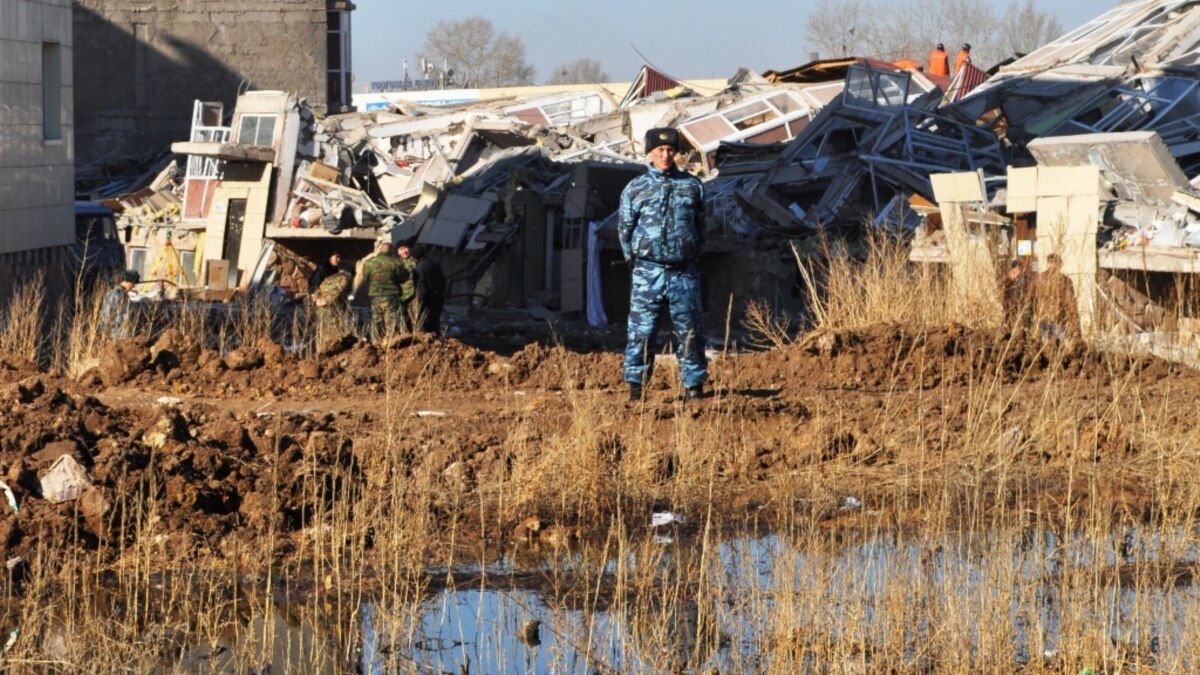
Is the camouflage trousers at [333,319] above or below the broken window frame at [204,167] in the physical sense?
below

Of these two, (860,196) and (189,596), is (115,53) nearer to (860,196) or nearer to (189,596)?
(860,196)

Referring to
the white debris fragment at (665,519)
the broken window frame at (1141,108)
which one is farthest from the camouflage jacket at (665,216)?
the broken window frame at (1141,108)

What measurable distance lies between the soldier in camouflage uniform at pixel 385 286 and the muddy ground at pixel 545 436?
307cm

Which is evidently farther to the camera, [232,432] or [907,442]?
[907,442]

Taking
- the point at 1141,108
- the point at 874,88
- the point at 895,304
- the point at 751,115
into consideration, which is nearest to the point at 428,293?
the point at 895,304

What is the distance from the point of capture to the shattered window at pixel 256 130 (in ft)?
84.7

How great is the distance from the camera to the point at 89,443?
8.32 metres

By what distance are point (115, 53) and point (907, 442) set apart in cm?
3024

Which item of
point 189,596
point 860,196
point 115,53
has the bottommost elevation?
point 189,596

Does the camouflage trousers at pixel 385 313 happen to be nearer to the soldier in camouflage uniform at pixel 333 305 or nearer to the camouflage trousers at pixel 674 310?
the soldier in camouflage uniform at pixel 333 305

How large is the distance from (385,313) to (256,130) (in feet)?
35.0

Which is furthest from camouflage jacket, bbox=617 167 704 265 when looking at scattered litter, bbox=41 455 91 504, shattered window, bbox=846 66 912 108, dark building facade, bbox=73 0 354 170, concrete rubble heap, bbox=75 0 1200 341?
dark building facade, bbox=73 0 354 170

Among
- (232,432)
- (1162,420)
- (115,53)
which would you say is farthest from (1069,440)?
(115,53)

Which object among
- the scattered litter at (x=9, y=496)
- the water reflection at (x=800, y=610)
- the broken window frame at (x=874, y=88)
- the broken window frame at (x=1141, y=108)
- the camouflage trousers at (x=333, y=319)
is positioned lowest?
the water reflection at (x=800, y=610)
